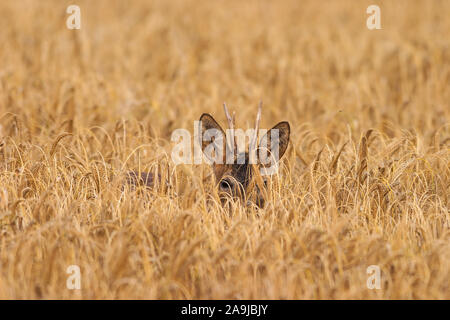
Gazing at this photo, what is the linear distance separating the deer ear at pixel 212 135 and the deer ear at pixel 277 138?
1.12 feet

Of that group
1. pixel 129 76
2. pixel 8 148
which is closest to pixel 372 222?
pixel 8 148

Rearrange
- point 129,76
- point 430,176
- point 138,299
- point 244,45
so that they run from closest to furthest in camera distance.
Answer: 1. point 138,299
2. point 430,176
3. point 129,76
4. point 244,45

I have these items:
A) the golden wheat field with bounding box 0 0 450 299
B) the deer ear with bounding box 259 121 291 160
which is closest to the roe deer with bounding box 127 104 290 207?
the deer ear with bounding box 259 121 291 160

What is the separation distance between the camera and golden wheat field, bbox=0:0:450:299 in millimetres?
4367

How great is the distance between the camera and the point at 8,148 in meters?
6.48

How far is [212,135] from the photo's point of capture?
5.98 meters

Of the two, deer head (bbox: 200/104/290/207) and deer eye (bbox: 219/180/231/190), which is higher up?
deer head (bbox: 200/104/290/207)

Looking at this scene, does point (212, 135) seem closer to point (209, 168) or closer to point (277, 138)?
point (277, 138)

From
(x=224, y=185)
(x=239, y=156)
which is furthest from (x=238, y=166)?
(x=224, y=185)

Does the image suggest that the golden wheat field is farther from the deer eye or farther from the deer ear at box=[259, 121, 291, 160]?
the deer ear at box=[259, 121, 291, 160]

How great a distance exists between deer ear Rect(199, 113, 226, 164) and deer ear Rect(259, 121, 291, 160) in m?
0.34

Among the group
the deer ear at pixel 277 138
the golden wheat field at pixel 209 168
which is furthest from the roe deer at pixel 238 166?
the golden wheat field at pixel 209 168
